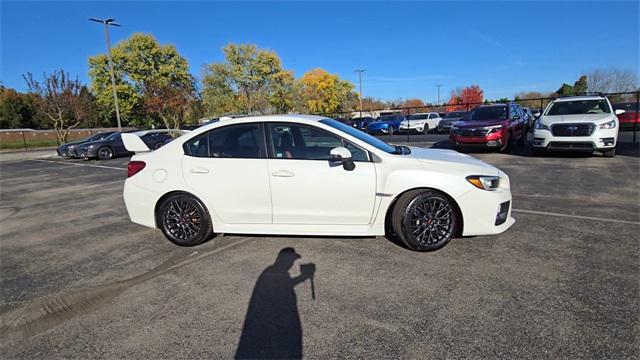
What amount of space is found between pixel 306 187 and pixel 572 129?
29.7 ft

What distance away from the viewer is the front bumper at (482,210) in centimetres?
367

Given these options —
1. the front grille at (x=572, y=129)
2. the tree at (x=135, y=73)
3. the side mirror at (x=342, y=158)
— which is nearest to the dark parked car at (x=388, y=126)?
the front grille at (x=572, y=129)

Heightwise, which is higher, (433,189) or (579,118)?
(579,118)

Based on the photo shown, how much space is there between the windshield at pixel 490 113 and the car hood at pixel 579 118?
5.86ft

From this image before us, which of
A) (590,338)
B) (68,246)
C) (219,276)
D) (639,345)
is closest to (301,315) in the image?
(219,276)

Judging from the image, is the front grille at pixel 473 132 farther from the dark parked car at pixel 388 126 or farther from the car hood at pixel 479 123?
the dark parked car at pixel 388 126

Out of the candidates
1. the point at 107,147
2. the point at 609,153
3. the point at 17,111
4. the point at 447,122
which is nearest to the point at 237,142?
the point at 609,153

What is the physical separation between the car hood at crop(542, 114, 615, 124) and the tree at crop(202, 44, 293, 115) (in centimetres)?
4325

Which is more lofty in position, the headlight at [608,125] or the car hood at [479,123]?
the car hood at [479,123]

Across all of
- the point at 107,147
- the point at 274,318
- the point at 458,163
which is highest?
the point at 107,147

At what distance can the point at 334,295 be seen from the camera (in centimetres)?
308

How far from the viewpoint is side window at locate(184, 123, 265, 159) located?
13.4ft

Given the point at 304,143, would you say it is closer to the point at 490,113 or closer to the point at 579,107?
the point at 579,107

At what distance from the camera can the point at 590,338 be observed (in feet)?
7.77
